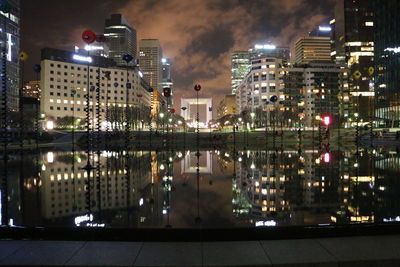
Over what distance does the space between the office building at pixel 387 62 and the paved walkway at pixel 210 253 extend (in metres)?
93.1

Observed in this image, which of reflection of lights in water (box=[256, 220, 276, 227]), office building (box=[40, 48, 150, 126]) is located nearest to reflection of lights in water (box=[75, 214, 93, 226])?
reflection of lights in water (box=[256, 220, 276, 227])

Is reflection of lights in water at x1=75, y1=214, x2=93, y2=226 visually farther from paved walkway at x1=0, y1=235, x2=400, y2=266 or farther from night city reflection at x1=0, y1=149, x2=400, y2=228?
A: paved walkway at x1=0, y1=235, x2=400, y2=266

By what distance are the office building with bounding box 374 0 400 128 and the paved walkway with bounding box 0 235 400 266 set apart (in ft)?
305

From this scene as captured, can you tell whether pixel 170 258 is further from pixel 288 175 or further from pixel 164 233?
pixel 288 175

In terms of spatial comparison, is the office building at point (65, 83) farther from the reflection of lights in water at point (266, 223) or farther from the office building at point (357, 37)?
the office building at point (357, 37)

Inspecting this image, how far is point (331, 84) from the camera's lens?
502 feet

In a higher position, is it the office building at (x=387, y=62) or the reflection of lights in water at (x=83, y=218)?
the office building at (x=387, y=62)

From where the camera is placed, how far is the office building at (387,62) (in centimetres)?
8350

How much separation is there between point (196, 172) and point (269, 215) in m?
9.27

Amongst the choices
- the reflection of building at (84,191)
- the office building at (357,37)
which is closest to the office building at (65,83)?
the reflection of building at (84,191)

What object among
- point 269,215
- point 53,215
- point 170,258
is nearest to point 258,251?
point 170,258

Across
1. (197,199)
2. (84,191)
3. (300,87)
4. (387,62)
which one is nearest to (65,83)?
(300,87)

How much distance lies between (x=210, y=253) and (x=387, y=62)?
104 m

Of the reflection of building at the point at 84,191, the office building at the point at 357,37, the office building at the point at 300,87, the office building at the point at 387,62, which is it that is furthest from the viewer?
the office building at the point at 357,37
